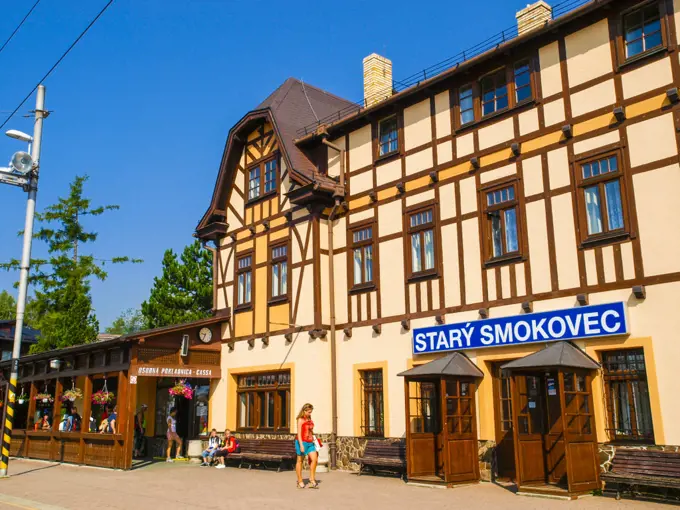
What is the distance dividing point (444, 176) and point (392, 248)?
220 cm

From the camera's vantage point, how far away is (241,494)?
12680 millimetres

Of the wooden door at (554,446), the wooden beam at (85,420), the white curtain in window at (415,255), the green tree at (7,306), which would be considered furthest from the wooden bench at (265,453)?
the green tree at (7,306)

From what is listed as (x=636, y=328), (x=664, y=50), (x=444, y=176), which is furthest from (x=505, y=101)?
(x=636, y=328)

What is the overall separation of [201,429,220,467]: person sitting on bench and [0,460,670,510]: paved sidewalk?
1.78m

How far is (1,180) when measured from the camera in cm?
1714

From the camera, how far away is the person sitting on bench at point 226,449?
18.5m

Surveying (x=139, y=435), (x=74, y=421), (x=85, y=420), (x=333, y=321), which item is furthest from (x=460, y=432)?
(x=74, y=421)

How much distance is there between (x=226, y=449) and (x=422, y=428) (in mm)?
6107

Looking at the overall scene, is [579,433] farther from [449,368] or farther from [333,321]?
[333,321]

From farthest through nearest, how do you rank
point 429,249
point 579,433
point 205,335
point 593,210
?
point 205,335 < point 429,249 < point 593,210 < point 579,433

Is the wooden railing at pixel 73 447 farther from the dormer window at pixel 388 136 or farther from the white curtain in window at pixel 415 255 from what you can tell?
the dormer window at pixel 388 136

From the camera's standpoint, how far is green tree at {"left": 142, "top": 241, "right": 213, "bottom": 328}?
36031mm

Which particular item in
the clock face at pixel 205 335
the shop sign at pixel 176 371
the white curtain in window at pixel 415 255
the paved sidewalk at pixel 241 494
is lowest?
the paved sidewalk at pixel 241 494

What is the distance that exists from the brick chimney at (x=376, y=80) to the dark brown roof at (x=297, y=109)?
93.3 inches
